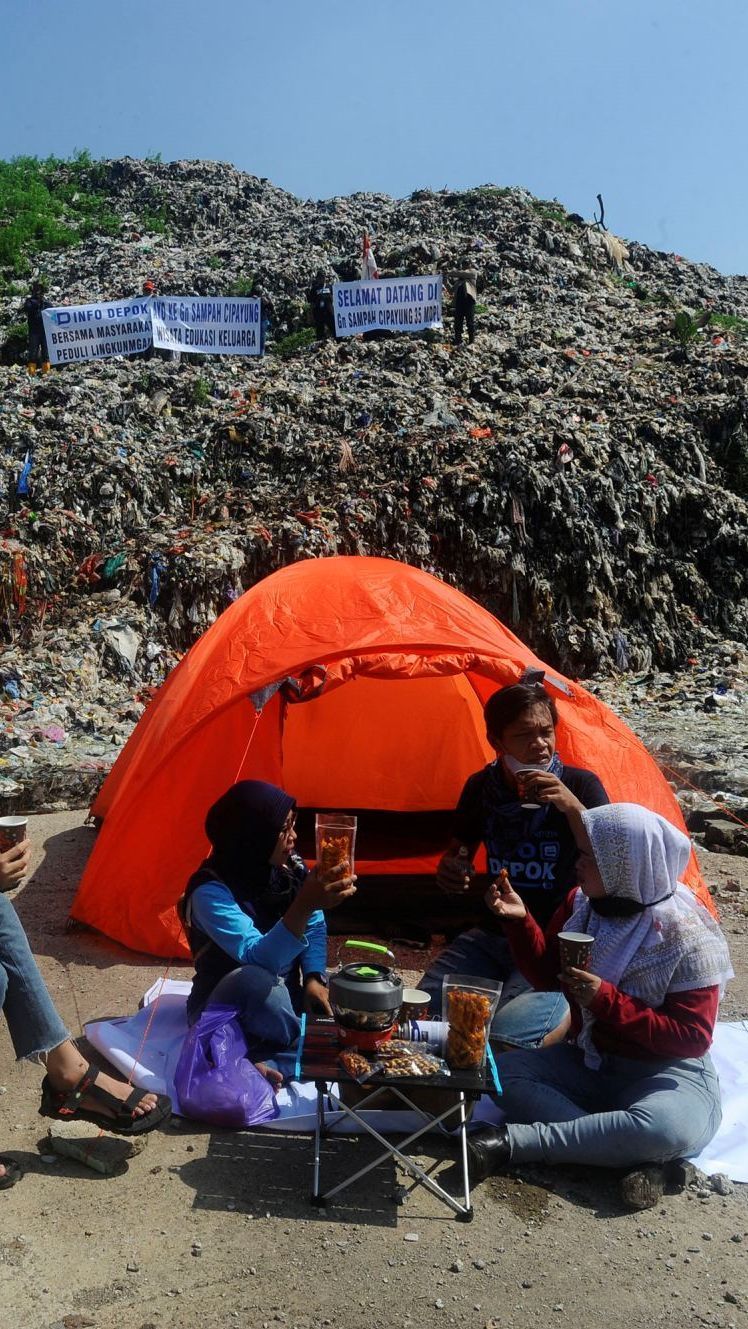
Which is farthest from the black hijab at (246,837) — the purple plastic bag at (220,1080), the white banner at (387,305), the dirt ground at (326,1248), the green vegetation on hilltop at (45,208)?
the green vegetation on hilltop at (45,208)

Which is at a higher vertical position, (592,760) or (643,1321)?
(592,760)

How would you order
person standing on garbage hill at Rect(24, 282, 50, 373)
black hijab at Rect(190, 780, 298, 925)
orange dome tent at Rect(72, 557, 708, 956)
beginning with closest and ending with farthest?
black hijab at Rect(190, 780, 298, 925) → orange dome tent at Rect(72, 557, 708, 956) → person standing on garbage hill at Rect(24, 282, 50, 373)

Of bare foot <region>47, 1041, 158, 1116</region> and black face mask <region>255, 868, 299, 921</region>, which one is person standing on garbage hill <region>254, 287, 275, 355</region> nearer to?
black face mask <region>255, 868, 299, 921</region>

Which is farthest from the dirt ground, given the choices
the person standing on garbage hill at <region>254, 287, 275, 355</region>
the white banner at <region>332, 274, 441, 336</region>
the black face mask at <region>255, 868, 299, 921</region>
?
the white banner at <region>332, 274, 441, 336</region>

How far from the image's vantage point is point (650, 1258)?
2629mm

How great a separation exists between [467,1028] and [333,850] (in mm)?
594

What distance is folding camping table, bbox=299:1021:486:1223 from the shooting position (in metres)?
2.71

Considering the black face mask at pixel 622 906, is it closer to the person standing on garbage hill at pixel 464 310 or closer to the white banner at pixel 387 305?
the person standing on garbage hill at pixel 464 310

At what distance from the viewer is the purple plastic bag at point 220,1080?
10.4 ft

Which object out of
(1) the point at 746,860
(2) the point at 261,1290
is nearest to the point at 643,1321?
(2) the point at 261,1290

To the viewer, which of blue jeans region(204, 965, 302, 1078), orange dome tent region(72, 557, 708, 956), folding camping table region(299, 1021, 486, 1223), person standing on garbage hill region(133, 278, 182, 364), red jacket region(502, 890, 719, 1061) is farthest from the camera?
person standing on garbage hill region(133, 278, 182, 364)

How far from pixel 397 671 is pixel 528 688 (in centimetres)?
97

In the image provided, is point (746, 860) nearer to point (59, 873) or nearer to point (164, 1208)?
point (59, 873)

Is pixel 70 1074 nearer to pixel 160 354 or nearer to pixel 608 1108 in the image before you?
pixel 608 1108
